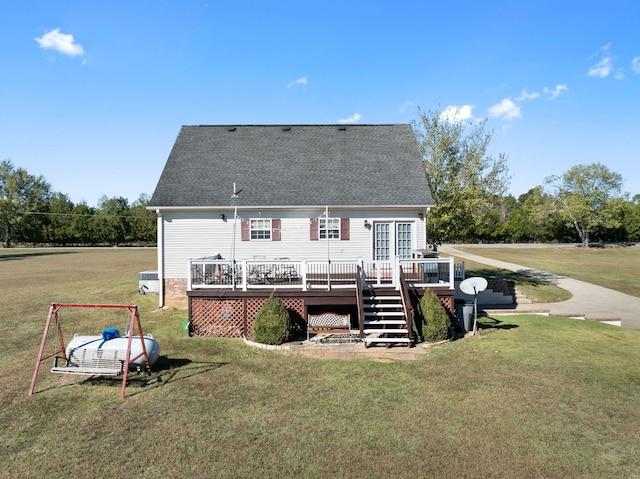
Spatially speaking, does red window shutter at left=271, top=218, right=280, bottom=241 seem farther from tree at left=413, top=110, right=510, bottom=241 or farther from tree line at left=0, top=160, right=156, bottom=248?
tree line at left=0, top=160, right=156, bottom=248

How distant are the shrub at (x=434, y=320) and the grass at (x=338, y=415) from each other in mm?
399

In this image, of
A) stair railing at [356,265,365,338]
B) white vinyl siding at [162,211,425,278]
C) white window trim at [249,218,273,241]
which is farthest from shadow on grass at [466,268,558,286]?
white window trim at [249,218,273,241]

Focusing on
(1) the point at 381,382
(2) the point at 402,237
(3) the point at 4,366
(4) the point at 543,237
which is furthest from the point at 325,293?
(4) the point at 543,237

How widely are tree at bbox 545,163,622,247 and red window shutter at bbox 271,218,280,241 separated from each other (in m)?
54.2

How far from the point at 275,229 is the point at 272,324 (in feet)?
17.9

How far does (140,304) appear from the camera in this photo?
16.6 meters

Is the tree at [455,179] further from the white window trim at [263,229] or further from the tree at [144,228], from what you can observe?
the tree at [144,228]

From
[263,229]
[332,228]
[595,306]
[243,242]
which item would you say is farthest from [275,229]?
[595,306]

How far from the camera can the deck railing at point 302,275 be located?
12.1 m

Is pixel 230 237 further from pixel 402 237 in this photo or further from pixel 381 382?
pixel 381 382

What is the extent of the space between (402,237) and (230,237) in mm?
7083

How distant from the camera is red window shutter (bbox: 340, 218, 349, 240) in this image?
50.8 feet

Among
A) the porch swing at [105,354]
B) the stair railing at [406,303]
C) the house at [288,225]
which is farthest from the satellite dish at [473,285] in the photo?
the porch swing at [105,354]

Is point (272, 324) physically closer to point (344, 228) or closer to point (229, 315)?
point (229, 315)
